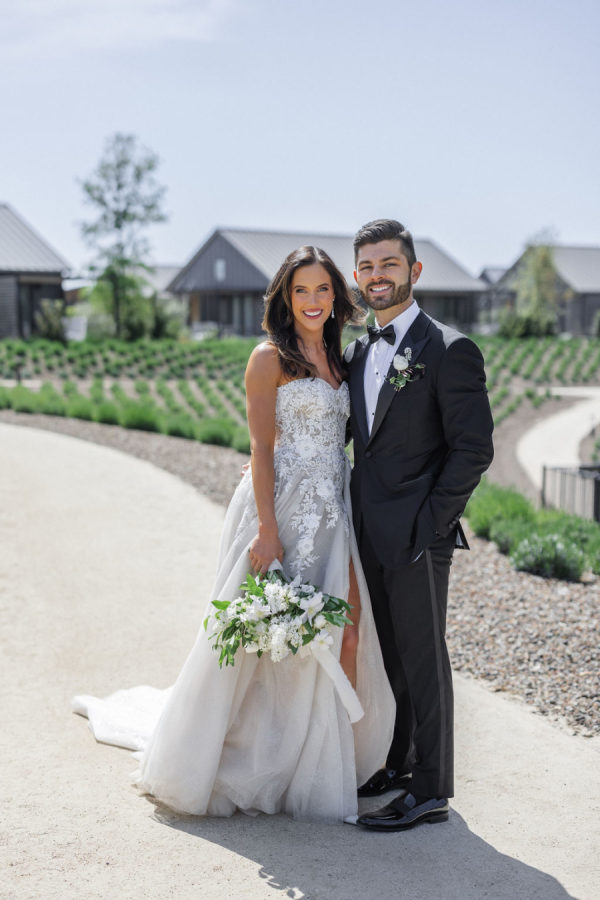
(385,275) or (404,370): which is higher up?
(385,275)

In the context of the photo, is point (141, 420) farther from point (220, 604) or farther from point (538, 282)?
point (538, 282)

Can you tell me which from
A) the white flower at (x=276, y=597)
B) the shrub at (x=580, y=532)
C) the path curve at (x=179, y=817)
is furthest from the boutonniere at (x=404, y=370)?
the shrub at (x=580, y=532)

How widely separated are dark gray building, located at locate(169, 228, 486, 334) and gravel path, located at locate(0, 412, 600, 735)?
127 feet

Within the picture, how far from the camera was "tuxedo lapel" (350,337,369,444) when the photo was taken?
3.60 meters

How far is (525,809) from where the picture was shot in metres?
3.62

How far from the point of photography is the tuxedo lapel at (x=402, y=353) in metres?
3.47

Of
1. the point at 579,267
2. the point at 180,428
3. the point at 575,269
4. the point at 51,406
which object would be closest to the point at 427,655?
the point at 180,428

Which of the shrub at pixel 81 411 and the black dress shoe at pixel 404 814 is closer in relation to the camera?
the black dress shoe at pixel 404 814

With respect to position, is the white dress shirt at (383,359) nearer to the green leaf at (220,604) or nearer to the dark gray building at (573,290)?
the green leaf at (220,604)

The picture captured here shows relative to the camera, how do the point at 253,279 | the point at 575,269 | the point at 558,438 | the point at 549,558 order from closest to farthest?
the point at 549,558, the point at 558,438, the point at 253,279, the point at 575,269

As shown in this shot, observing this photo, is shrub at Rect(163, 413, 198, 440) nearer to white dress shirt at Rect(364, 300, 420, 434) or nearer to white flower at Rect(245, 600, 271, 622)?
white dress shirt at Rect(364, 300, 420, 434)

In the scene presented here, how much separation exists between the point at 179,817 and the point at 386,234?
243 centimetres

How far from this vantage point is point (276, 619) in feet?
A: 11.2

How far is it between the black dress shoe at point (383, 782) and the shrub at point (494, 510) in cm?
507
